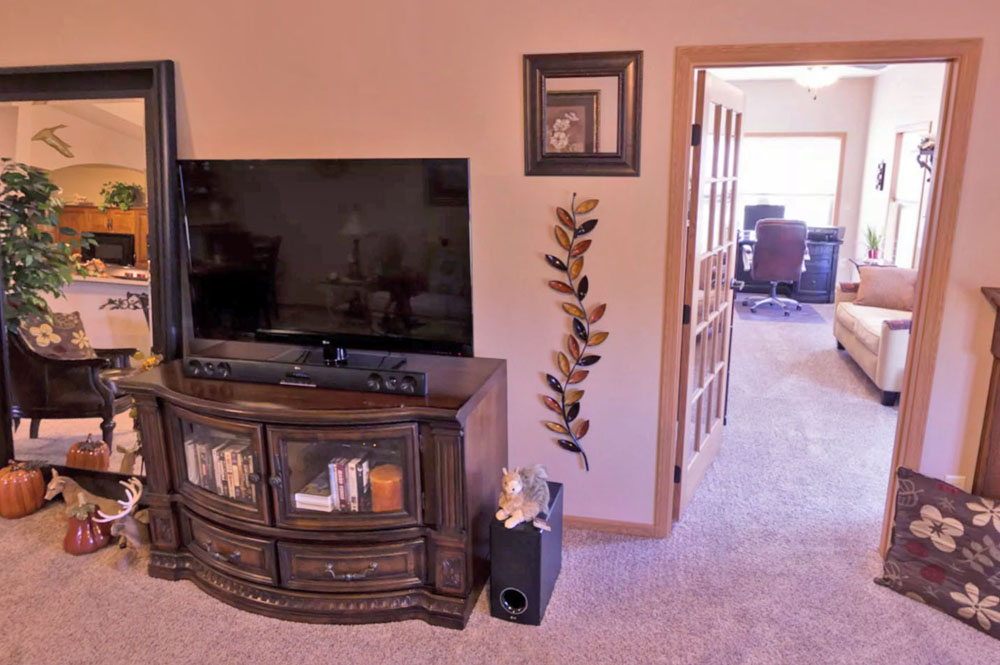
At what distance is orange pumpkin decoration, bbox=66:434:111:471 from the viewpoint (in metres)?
3.22

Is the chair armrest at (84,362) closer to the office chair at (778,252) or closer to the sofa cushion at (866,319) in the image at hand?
the sofa cushion at (866,319)

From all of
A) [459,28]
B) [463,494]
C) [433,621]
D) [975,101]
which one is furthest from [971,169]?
[433,621]

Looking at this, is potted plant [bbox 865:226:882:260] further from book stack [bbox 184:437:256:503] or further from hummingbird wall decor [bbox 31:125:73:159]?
hummingbird wall decor [bbox 31:125:73:159]

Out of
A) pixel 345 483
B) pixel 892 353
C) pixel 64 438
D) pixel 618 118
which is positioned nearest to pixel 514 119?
pixel 618 118

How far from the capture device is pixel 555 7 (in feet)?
8.39

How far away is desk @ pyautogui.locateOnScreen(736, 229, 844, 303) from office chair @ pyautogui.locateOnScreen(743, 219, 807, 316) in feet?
1.06

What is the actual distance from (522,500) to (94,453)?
2.09 meters

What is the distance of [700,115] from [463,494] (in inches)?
65.3

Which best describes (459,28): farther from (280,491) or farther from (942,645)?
(942,645)

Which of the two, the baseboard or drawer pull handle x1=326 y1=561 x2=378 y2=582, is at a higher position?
drawer pull handle x1=326 y1=561 x2=378 y2=582

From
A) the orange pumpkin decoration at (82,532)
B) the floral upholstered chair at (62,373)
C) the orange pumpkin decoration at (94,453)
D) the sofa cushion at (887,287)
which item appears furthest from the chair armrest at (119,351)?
the sofa cushion at (887,287)

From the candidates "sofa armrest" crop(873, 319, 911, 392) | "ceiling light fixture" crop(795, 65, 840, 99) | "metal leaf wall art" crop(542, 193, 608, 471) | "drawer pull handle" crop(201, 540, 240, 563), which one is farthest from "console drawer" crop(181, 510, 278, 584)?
"ceiling light fixture" crop(795, 65, 840, 99)

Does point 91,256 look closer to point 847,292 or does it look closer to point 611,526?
point 611,526

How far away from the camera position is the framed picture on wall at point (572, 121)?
2604 mm
